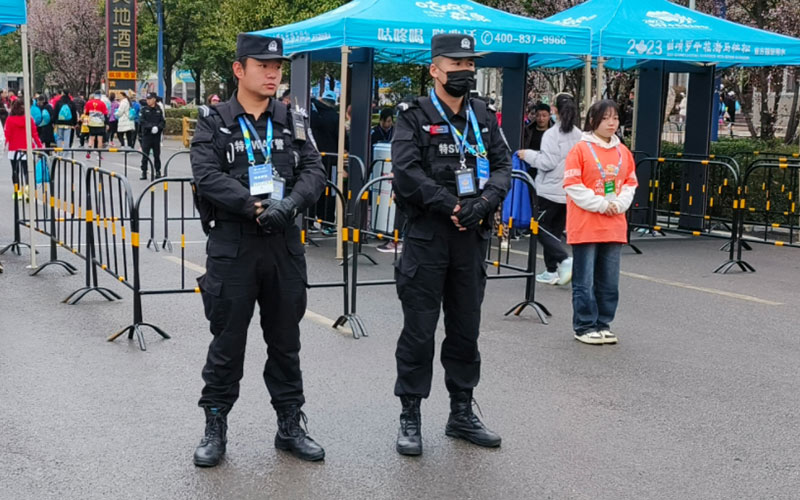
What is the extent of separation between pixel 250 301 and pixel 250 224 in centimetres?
38

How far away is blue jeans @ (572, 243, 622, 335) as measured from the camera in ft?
25.0

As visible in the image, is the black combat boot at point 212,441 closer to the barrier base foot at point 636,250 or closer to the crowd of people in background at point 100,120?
the barrier base foot at point 636,250

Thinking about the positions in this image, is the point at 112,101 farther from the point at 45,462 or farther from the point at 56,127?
the point at 45,462

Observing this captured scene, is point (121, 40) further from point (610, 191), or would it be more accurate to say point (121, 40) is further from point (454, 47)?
point (454, 47)

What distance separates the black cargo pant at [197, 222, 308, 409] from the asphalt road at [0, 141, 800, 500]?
418mm

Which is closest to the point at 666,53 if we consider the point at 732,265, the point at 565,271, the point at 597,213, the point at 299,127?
the point at 732,265

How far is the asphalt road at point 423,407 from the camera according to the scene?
477 centimetres

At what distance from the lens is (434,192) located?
4930 millimetres

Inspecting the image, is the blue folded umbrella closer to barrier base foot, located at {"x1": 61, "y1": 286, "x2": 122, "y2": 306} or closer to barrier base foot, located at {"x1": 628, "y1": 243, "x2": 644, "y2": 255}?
barrier base foot, located at {"x1": 628, "y1": 243, "x2": 644, "y2": 255}

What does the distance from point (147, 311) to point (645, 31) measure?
7652 millimetres

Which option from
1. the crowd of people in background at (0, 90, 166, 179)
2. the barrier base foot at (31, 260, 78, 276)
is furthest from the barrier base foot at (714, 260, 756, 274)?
the crowd of people in background at (0, 90, 166, 179)

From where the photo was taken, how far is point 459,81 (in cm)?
498

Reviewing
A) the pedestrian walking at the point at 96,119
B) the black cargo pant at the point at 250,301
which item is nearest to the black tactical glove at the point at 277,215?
the black cargo pant at the point at 250,301

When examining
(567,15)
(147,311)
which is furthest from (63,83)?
(147,311)
